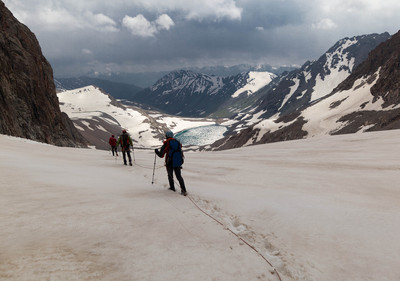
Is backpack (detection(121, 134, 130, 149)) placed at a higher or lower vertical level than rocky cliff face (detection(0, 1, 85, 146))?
lower

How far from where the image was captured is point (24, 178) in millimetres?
8766

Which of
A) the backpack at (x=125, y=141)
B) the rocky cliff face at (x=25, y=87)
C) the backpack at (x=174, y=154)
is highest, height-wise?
the rocky cliff face at (x=25, y=87)

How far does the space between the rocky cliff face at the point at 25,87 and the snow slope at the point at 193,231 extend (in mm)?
39606

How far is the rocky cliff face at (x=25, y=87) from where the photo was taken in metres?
45.2

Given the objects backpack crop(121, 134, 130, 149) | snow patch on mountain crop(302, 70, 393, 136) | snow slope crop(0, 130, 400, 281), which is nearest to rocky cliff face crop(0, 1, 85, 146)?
backpack crop(121, 134, 130, 149)

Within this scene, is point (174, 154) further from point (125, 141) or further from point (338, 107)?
point (338, 107)

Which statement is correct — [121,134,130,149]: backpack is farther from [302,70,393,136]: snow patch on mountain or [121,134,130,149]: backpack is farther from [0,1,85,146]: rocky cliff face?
[302,70,393,136]: snow patch on mountain

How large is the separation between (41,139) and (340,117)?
9941cm

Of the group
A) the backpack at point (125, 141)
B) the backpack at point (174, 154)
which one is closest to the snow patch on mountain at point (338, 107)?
the backpack at point (125, 141)

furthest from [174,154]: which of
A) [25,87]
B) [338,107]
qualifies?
[338,107]

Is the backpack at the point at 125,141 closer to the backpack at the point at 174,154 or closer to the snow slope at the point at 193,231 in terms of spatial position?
the snow slope at the point at 193,231

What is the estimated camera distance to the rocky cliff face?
4519cm

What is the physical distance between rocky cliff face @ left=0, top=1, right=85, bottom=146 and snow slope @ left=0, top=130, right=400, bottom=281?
130 feet

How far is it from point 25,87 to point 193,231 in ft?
196
